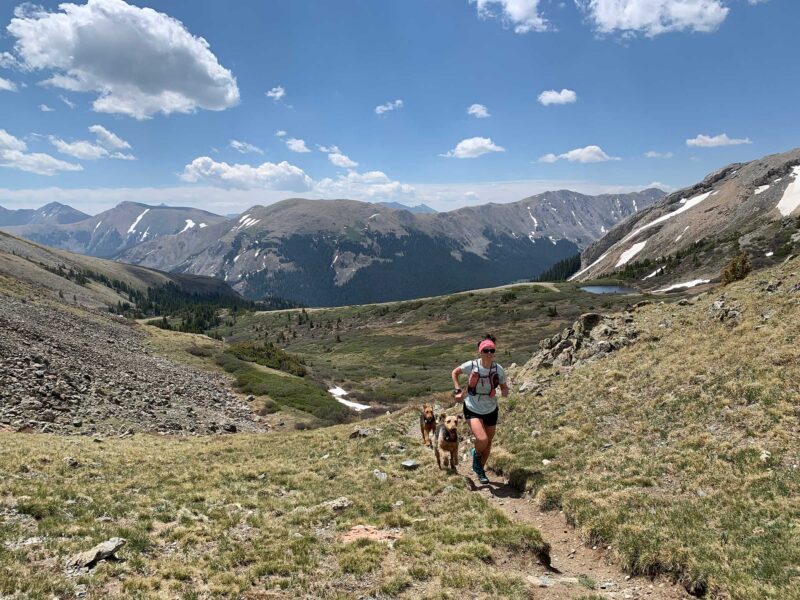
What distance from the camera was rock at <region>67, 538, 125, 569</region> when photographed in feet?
29.3

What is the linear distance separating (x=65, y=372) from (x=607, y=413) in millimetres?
38698

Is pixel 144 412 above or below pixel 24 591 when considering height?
below

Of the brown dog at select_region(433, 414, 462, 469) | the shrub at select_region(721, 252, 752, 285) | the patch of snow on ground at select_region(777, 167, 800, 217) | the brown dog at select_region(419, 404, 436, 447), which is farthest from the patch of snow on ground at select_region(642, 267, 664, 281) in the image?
the brown dog at select_region(433, 414, 462, 469)

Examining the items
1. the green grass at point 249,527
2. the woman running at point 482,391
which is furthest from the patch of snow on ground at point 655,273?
the woman running at point 482,391

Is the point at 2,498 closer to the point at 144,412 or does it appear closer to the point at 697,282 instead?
the point at 144,412

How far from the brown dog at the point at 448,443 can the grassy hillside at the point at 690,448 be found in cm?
161

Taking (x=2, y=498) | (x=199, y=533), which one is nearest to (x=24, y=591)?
(x=199, y=533)

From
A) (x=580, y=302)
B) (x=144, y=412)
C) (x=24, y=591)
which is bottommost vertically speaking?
(x=144, y=412)

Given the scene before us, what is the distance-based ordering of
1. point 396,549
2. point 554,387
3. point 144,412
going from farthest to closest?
point 144,412, point 554,387, point 396,549

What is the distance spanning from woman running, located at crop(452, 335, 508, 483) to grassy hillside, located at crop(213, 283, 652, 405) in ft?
182

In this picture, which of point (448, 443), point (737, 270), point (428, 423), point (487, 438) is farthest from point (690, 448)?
point (737, 270)

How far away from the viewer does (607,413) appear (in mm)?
18328

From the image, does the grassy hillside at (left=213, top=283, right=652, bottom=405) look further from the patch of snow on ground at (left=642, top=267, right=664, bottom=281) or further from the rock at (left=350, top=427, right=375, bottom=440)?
the rock at (left=350, top=427, right=375, bottom=440)

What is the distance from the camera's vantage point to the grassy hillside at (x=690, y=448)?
8.97 metres
